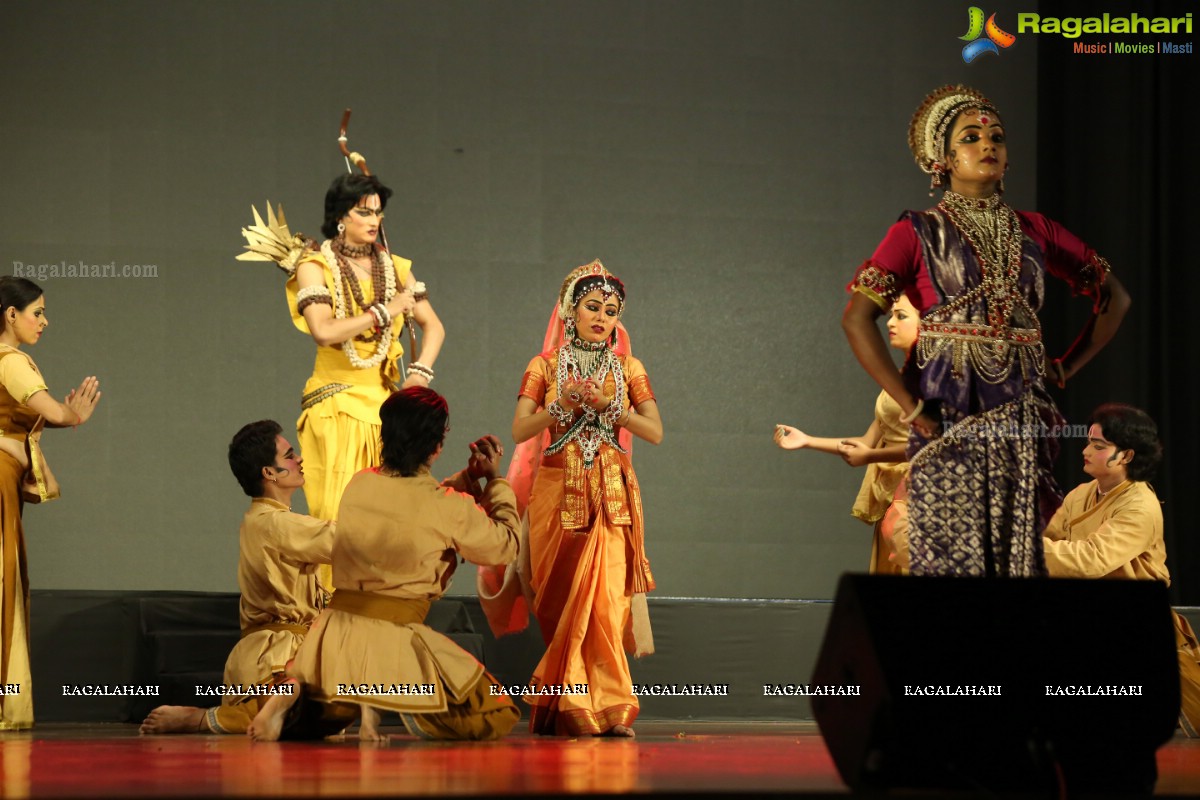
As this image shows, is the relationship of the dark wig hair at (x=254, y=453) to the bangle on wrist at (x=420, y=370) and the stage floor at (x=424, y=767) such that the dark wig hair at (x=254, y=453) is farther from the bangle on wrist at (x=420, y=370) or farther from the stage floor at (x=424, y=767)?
the stage floor at (x=424, y=767)

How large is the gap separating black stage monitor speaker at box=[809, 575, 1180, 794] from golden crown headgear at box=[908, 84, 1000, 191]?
48.7 inches

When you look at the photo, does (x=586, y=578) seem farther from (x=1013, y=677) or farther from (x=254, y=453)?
(x=1013, y=677)

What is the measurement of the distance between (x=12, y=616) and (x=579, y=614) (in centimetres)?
193

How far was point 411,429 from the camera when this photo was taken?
4.02 meters

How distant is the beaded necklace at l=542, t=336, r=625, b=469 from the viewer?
4711 mm

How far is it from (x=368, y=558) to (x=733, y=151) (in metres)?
3.85

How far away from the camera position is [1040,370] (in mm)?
3250

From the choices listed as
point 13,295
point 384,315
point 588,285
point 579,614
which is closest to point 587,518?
point 579,614

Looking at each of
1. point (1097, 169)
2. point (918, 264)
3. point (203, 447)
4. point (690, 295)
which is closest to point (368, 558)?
point (918, 264)

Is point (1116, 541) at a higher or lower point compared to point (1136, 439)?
lower

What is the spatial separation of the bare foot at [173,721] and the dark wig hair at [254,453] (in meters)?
0.72

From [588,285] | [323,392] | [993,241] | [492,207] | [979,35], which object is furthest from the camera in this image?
[979,35]

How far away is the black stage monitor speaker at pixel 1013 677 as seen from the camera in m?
2.52

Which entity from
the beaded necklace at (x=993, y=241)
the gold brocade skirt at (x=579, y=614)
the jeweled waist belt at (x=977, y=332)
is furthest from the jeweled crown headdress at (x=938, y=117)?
the gold brocade skirt at (x=579, y=614)
